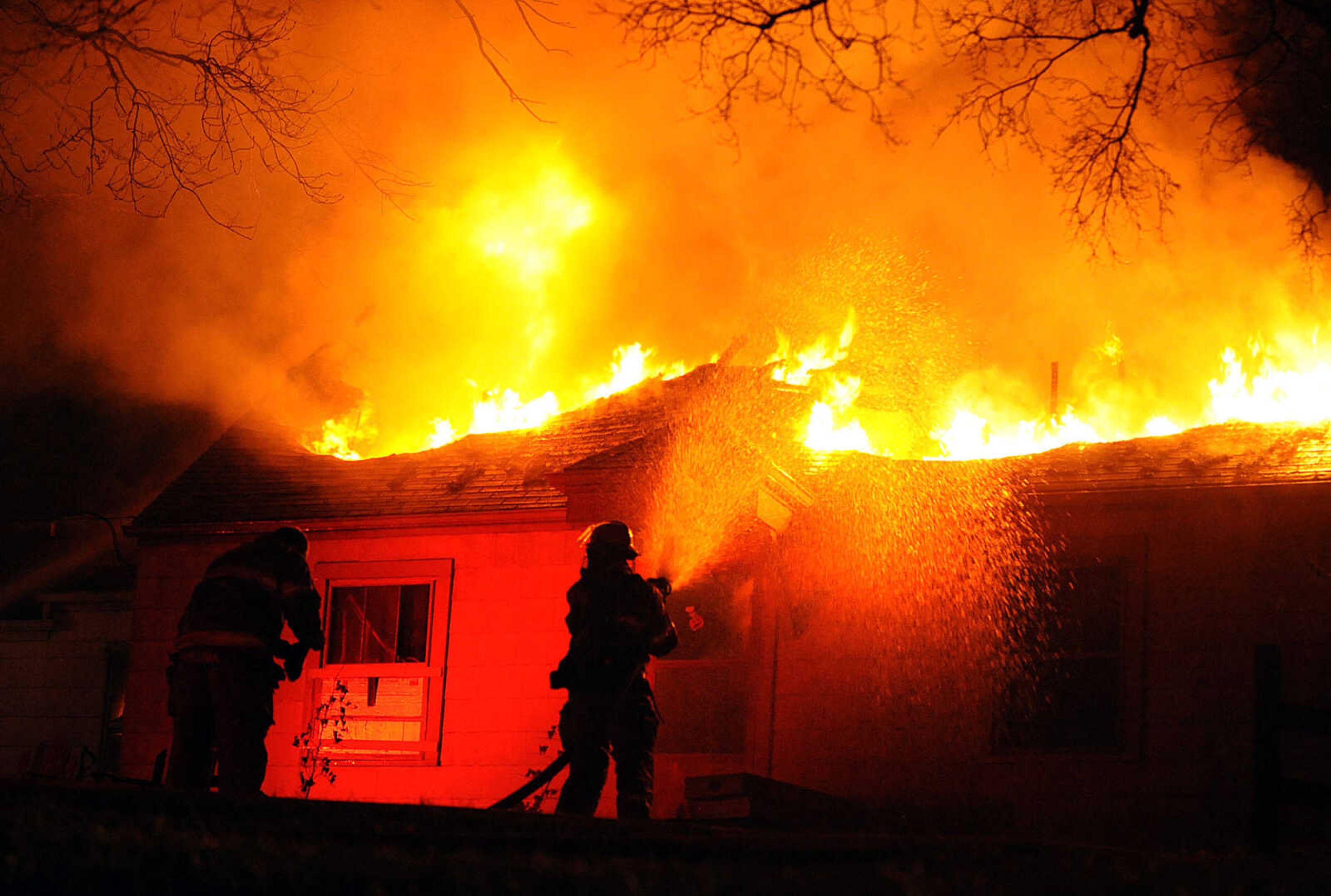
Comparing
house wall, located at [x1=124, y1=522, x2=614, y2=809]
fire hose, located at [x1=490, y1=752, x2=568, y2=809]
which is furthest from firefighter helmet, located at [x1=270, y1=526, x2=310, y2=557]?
house wall, located at [x1=124, y1=522, x2=614, y2=809]

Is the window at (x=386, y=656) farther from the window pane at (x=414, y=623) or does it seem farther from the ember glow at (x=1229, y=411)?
the ember glow at (x=1229, y=411)

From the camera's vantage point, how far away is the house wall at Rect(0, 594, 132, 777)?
18406mm

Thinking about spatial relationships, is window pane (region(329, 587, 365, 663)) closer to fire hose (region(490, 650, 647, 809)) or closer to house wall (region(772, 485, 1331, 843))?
house wall (region(772, 485, 1331, 843))

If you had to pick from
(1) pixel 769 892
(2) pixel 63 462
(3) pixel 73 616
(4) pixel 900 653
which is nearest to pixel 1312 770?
(4) pixel 900 653

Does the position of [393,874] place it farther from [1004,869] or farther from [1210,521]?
[1210,521]

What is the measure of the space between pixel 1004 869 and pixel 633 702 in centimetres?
389

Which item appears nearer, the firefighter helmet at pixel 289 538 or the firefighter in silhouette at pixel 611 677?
the firefighter in silhouette at pixel 611 677

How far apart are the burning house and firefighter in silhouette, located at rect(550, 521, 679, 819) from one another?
7.43 ft

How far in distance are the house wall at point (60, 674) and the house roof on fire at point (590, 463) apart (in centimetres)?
500

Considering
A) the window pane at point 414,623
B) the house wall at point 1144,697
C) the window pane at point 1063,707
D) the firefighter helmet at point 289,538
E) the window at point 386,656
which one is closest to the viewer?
the firefighter helmet at point 289,538

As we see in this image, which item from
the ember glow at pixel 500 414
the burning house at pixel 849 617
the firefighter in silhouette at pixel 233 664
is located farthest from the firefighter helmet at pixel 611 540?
the ember glow at pixel 500 414

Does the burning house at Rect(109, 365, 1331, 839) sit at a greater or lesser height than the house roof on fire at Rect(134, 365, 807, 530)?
lesser

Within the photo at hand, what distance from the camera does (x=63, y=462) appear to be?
2892 cm

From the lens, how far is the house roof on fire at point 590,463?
11461mm
